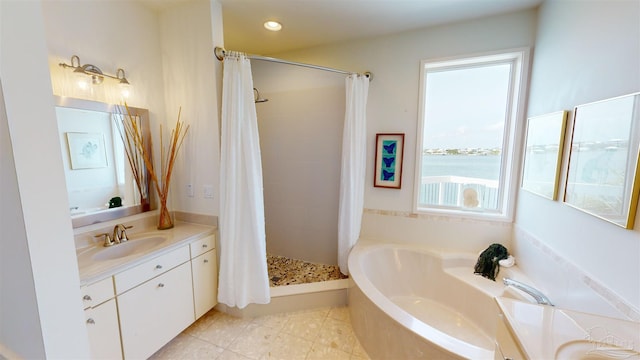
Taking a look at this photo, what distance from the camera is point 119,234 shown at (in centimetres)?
174

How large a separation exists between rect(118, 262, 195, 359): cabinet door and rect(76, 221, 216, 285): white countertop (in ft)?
0.57

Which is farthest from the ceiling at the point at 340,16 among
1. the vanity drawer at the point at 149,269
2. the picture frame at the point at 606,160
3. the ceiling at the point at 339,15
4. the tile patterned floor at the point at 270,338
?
the tile patterned floor at the point at 270,338

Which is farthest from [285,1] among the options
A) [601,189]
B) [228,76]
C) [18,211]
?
[601,189]

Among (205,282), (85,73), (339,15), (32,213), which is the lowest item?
(205,282)

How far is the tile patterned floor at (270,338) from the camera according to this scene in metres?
1.75

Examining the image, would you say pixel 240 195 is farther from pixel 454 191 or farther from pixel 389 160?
pixel 454 191

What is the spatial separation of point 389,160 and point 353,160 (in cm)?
41

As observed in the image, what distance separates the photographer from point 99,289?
1.31 metres

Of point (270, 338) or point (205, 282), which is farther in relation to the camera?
point (205, 282)

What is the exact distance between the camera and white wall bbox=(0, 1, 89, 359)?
0.73 meters

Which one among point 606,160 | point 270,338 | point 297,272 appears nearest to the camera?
point 606,160

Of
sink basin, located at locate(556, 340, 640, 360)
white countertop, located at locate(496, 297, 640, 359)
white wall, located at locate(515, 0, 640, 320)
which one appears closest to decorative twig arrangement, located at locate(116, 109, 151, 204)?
white countertop, located at locate(496, 297, 640, 359)

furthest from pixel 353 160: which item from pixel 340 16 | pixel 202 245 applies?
pixel 202 245

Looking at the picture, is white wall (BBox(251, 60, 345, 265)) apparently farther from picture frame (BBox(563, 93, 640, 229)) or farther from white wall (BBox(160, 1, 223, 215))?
picture frame (BBox(563, 93, 640, 229))
